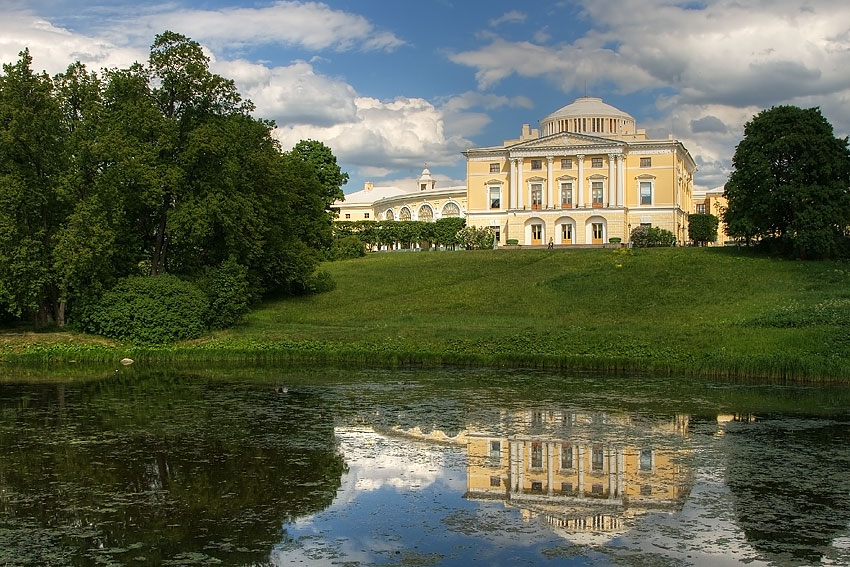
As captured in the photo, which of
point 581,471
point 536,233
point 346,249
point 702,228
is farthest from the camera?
point 536,233

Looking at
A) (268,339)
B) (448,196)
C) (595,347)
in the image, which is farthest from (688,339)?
(448,196)

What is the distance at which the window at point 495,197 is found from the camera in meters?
75.5

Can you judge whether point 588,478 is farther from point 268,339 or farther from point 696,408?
point 268,339

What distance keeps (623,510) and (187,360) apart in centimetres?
2059

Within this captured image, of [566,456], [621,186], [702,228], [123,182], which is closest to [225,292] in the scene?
[123,182]

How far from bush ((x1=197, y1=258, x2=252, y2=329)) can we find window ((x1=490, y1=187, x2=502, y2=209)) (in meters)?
43.5

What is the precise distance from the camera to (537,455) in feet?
48.4

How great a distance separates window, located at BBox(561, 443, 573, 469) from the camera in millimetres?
14117

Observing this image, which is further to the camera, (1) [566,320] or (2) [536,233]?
(2) [536,233]

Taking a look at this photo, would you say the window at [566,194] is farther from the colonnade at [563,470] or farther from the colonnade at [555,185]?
the colonnade at [563,470]

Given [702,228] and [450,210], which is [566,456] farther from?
[450,210]

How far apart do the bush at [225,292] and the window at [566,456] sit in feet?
67.7

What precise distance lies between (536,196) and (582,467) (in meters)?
60.2

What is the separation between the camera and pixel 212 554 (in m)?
9.59
